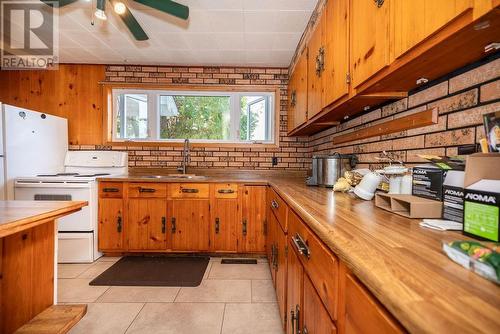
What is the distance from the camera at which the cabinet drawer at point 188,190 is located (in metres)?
2.70

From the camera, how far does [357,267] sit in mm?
498

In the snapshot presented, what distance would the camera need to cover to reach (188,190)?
8.87ft

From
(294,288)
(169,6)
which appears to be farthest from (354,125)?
(169,6)

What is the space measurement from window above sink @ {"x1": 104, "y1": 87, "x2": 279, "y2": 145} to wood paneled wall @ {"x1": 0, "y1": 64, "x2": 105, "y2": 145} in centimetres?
23

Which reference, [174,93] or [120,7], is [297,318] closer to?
[120,7]

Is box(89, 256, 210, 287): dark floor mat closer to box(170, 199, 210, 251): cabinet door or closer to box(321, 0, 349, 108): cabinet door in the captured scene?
box(170, 199, 210, 251): cabinet door

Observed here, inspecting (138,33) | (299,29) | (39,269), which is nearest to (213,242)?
(39,269)

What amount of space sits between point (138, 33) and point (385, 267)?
2.38 meters

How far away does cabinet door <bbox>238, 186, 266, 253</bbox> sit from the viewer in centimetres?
269

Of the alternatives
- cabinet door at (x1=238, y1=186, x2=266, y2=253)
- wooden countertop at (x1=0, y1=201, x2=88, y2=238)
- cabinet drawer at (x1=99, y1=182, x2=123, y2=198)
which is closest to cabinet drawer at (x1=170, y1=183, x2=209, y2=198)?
cabinet door at (x1=238, y1=186, x2=266, y2=253)

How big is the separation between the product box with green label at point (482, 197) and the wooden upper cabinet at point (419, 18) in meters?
0.39

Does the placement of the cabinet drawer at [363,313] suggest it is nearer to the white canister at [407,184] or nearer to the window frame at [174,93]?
the white canister at [407,184]

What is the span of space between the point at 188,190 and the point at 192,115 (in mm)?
A: 1154

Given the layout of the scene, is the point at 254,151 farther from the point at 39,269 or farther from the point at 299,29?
the point at 39,269
